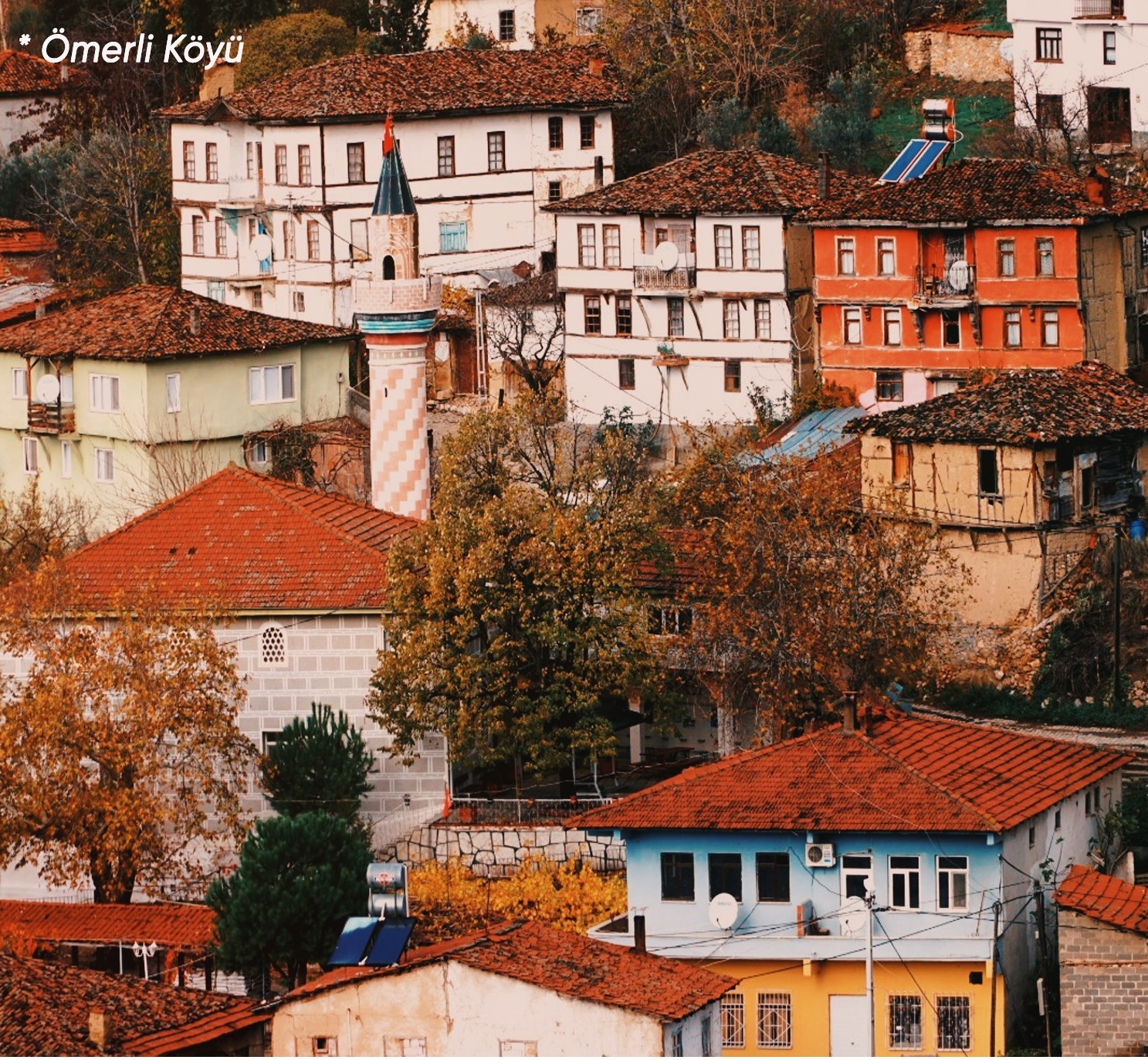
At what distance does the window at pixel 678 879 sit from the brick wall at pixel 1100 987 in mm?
5745

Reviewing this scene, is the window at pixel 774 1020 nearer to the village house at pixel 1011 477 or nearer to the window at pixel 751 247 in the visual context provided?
the village house at pixel 1011 477

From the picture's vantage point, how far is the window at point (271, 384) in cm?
7469

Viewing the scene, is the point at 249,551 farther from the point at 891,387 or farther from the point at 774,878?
the point at 891,387

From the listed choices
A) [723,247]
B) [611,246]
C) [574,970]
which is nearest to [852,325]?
[723,247]

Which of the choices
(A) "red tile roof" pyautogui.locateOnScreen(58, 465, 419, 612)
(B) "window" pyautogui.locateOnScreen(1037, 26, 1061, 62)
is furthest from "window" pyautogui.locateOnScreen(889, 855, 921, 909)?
(B) "window" pyautogui.locateOnScreen(1037, 26, 1061, 62)

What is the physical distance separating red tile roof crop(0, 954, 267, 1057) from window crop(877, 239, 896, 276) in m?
31.2

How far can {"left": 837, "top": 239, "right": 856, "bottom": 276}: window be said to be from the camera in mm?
71000

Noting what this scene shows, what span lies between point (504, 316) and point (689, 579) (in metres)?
20.8

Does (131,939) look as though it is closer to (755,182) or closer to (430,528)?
(430,528)

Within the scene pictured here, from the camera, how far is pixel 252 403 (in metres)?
74.6

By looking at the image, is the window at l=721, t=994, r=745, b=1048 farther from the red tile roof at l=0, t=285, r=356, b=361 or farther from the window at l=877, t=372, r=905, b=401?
the red tile roof at l=0, t=285, r=356, b=361

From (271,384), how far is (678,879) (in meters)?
28.4

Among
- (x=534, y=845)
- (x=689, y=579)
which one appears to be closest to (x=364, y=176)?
(x=689, y=579)

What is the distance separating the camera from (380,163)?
81688mm
